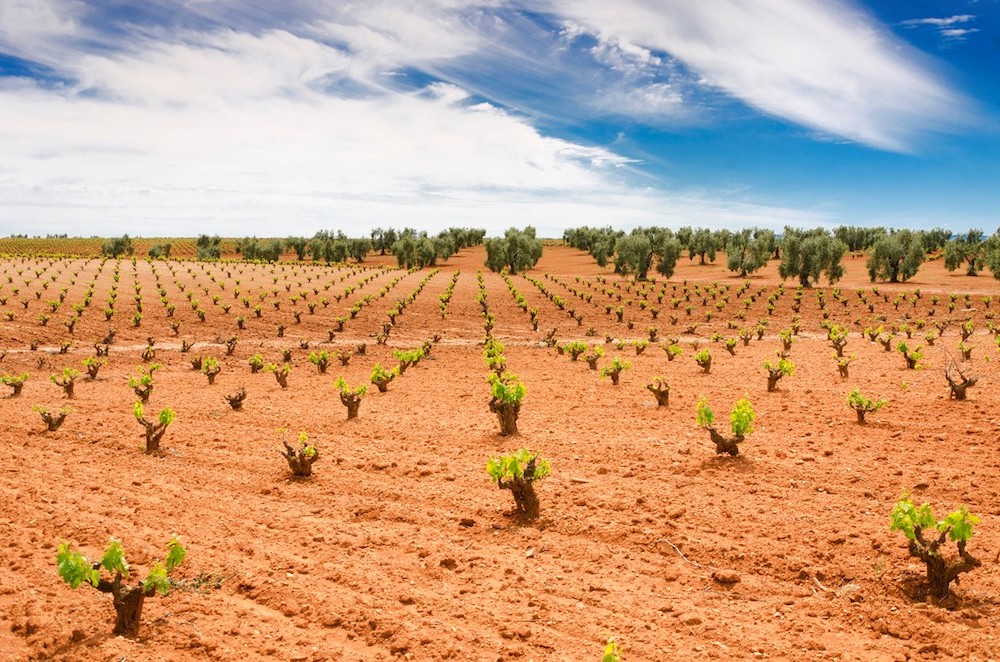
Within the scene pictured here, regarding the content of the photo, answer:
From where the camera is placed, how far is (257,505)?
9.50m

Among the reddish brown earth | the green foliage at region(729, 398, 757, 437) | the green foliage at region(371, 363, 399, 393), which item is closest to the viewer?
the reddish brown earth

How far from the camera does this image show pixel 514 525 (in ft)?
28.5

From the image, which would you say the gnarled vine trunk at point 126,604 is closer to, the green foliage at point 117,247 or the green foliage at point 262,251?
the green foliage at point 262,251

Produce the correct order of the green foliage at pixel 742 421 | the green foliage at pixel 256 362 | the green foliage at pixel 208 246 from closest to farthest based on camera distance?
the green foliage at pixel 742 421
the green foliage at pixel 256 362
the green foliage at pixel 208 246

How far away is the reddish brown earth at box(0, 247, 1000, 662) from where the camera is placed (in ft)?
20.0

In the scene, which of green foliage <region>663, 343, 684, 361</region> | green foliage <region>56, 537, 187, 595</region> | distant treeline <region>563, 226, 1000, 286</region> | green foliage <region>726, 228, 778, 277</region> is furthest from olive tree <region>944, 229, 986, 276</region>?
green foliage <region>56, 537, 187, 595</region>

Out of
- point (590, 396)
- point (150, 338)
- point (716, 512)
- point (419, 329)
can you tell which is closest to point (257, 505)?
point (716, 512)

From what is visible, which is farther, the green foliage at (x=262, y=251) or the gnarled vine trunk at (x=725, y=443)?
the green foliage at (x=262, y=251)

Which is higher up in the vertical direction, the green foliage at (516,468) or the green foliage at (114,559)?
the green foliage at (516,468)

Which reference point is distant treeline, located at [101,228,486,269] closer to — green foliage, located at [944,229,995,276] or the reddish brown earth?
green foliage, located at [944,229,995,276]

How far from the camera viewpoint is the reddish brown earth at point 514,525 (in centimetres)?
609

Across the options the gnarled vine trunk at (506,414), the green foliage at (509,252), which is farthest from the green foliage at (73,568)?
the green foliage at (509,252)

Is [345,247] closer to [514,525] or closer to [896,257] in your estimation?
[896,257]

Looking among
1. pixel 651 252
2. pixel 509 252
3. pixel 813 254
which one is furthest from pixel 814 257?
pixel 509 252
